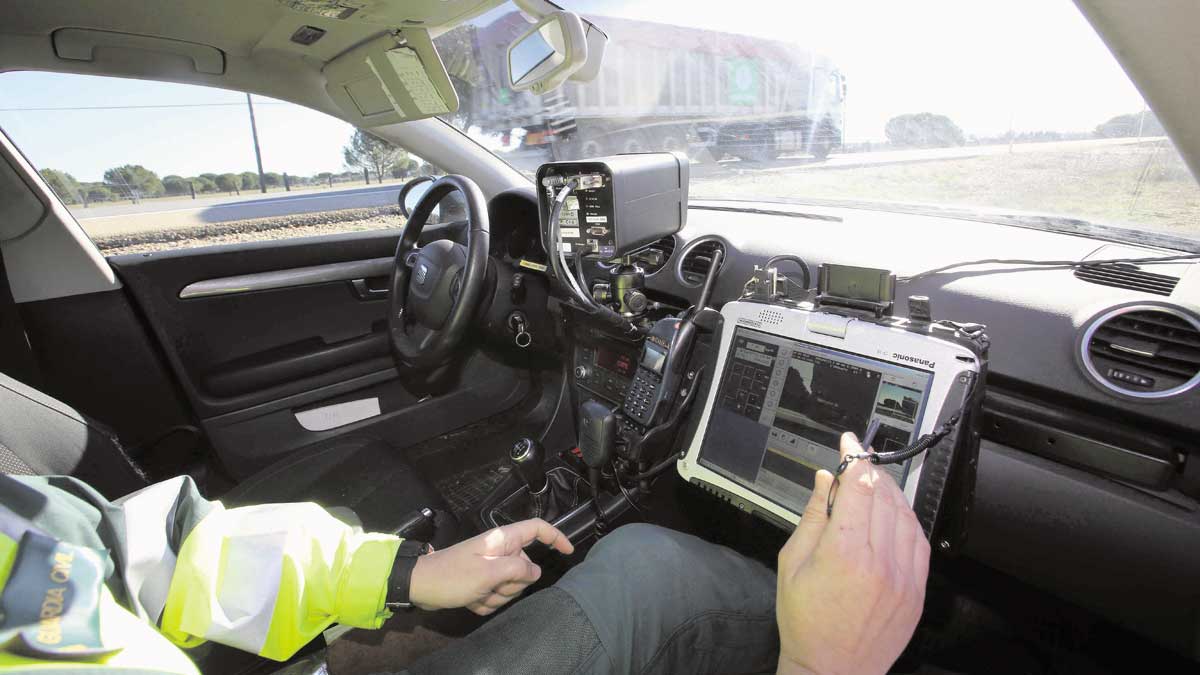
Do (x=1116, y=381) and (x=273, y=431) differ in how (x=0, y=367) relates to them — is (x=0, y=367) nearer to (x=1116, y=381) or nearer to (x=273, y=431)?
(x=273, y=431)

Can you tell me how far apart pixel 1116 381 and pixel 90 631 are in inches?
66.2

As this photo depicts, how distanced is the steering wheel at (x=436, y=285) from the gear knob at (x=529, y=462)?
1.32ft

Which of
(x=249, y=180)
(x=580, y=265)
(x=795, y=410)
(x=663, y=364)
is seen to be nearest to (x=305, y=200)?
(x=249, y=180)

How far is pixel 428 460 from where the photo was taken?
8.75 feet

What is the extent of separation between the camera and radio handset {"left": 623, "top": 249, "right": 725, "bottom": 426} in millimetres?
1666

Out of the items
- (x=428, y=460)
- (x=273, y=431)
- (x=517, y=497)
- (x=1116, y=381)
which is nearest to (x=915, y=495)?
(x=1116, y=381)

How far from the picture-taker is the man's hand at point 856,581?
2.12ft

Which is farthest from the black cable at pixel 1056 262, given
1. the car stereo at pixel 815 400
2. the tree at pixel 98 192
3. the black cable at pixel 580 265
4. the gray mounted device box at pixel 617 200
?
the tree at pixel 98 192

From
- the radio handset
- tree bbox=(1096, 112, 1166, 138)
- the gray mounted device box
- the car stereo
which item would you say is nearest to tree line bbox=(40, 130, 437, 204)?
the gray mounted device box

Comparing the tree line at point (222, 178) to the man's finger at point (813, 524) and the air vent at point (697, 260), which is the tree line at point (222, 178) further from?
the man's finger at point (813, 524)

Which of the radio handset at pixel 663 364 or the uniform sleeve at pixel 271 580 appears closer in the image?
the uniform sleeve at pixel 271 580

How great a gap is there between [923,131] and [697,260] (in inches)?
34.6

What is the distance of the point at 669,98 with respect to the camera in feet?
10.7

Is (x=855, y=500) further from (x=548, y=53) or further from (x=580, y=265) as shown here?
(x=548, y=53)
